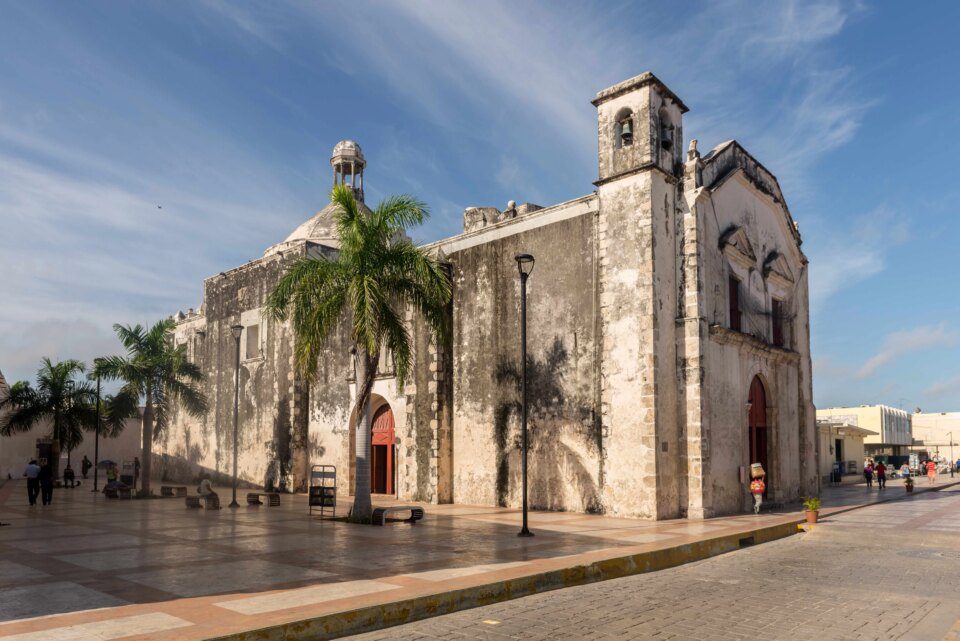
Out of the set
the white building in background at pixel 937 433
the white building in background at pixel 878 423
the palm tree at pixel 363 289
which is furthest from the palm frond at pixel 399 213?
the white building in background at pixel 937 433

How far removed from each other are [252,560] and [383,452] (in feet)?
43.4

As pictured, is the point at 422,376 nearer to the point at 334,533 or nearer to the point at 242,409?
the point at 334,533

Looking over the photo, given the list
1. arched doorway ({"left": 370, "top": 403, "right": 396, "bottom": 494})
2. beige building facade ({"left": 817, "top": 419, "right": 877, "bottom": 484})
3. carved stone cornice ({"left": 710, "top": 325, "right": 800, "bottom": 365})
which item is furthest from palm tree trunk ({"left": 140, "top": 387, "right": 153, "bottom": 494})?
beige building facade ({"left": 817, "top": 419, "right": 877, "bottom": 484})

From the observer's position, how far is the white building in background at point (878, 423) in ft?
165

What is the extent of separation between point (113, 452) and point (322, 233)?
1063 inches

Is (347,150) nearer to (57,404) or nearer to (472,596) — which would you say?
(57,404)

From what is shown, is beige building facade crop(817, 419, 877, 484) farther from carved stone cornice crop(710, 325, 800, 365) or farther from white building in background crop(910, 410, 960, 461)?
white building in background crop(910, 410, 960, 461)

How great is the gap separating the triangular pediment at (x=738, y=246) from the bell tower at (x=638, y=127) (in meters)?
2.49

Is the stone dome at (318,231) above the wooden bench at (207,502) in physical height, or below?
above

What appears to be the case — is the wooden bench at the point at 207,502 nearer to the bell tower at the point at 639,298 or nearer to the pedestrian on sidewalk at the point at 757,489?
the bell tower at the point at 639,298

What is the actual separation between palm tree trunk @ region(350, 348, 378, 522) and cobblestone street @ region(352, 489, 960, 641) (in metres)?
7.28

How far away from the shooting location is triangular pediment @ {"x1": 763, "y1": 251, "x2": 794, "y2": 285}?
72.0 feet

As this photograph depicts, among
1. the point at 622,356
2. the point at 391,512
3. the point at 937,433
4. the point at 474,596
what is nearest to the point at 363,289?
the point at 391,512

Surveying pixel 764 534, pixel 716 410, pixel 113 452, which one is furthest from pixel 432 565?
pixel 113 452
